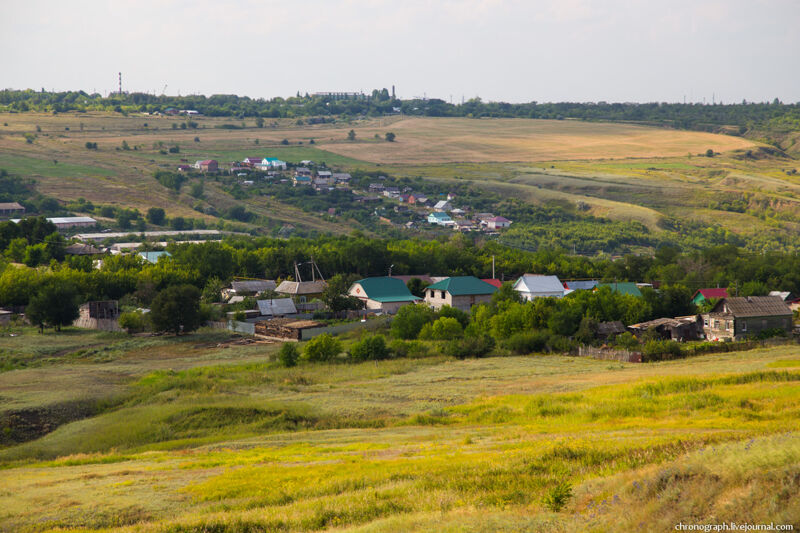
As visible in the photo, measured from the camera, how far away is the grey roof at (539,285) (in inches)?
2721

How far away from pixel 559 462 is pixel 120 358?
3995 cm

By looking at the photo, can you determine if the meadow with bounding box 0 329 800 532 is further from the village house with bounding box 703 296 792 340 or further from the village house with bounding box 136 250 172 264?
the village house with bounding box 136 250 172 264

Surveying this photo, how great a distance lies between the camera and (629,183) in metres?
167

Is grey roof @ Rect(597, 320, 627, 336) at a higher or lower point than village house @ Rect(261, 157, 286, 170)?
lower

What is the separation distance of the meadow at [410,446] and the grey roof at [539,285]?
852 inches

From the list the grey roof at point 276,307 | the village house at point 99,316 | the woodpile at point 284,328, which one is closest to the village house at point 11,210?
the village house at point 99,316

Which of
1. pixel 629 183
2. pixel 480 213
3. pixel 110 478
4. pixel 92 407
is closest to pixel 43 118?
pixel 480 213

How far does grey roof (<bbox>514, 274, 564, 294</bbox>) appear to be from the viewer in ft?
227

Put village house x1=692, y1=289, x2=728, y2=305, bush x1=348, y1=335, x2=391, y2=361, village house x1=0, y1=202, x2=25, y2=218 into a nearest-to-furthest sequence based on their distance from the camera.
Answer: bush x1=348, y1=335, x2=391, y2=361, village house x1=692, y1=289, x2=728, y2=305, village house x1=0, y1=202, x2=25, y2=218

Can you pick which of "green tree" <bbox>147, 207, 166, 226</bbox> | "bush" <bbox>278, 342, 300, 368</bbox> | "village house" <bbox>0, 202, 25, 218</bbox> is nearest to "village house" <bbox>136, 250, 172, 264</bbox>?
"green tree" <bbox>147, 207, 166, 226</bbox>

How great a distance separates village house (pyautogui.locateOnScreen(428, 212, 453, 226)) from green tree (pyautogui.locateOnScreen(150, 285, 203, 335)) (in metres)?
82.8

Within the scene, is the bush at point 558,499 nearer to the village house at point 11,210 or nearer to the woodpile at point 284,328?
the woodpile at point 284,328

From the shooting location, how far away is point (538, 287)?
69375 millimetres

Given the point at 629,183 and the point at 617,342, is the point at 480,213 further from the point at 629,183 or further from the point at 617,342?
the point at 617,342
